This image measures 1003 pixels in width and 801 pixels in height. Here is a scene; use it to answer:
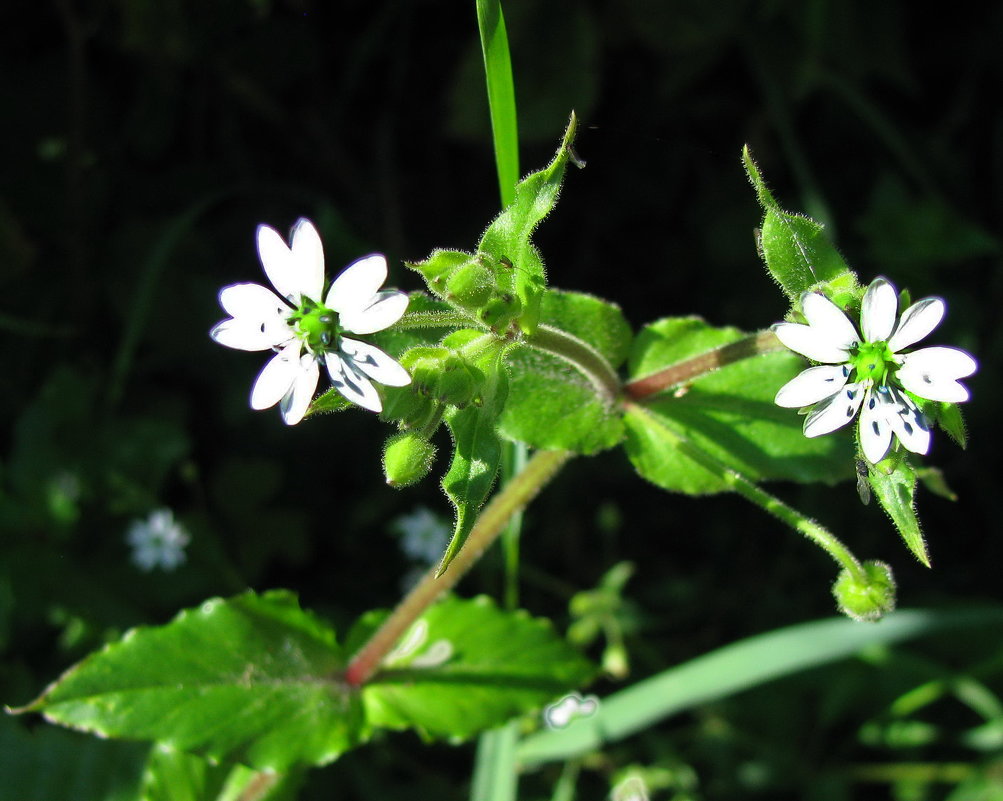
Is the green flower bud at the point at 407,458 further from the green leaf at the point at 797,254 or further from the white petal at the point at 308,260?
the green leaf at the point at 797,254

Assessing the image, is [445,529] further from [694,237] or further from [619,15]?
[619,15]

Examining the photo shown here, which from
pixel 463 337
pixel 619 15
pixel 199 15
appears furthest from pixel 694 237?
pixel 463 337

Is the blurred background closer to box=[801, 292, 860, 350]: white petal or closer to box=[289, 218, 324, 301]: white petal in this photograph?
box=[289, 218, 324, 301]: white petal

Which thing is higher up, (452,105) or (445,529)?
(452,105)

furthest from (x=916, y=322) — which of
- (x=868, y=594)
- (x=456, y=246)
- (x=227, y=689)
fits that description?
(x=456, y=246)

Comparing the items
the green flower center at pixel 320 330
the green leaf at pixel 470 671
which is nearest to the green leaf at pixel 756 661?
the green leaf at pixel 470 671
